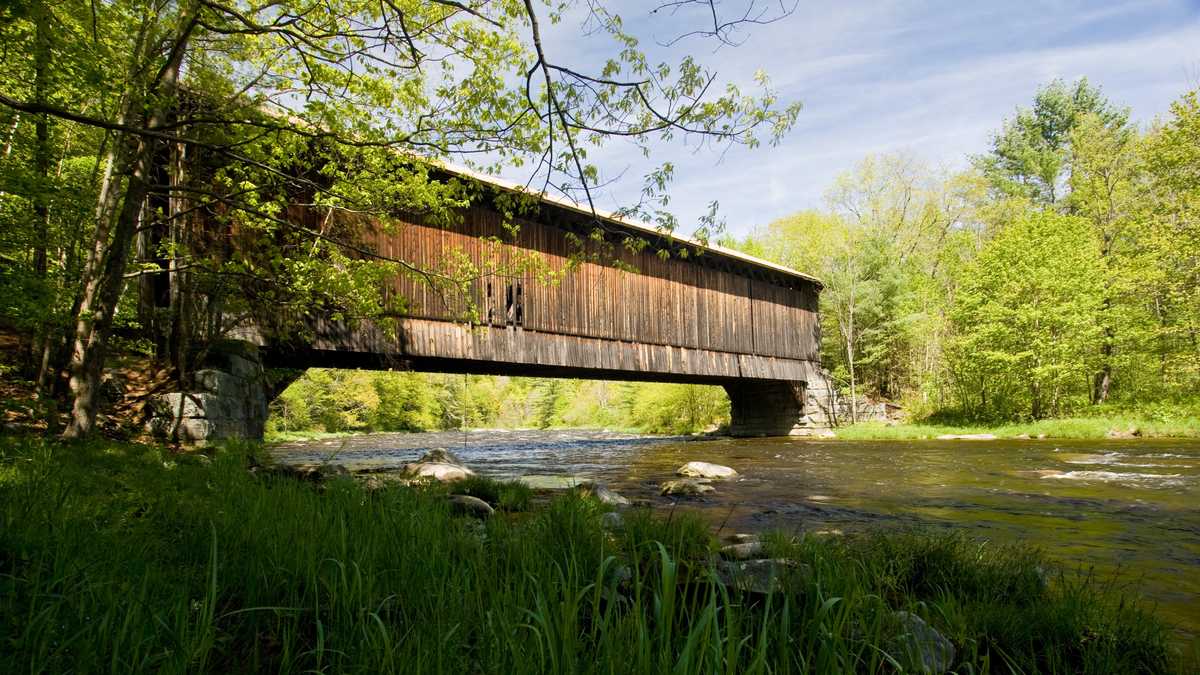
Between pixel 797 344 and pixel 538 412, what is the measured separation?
45.9m

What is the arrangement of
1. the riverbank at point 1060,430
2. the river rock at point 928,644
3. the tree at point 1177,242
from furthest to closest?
the tree at point 1177,242, the riverbank at point 1060,430, the river rock at point 928,644

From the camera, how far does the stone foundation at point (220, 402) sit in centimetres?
742

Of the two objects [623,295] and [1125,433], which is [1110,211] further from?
[623,295]

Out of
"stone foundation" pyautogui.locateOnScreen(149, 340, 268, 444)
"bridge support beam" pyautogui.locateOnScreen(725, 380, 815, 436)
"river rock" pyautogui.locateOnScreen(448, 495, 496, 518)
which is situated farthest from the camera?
"bridge support beam" pyautogui.locateOnScreen(725, 380, 815, 436)

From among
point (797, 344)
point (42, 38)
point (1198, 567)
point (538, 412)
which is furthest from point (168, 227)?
point (538, 412)

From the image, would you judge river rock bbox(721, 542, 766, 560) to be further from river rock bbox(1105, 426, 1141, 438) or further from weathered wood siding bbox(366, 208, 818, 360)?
river rock bbox(1105, 426, 1141, 438)

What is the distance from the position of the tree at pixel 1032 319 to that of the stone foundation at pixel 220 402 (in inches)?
813

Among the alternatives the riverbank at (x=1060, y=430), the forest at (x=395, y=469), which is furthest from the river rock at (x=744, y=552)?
the riverbank at (x=1060, y=430)

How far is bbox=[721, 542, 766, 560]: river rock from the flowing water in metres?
1.18

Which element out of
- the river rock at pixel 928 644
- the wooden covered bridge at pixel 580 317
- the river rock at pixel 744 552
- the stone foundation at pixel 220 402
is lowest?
the river rock at pixel 744 552

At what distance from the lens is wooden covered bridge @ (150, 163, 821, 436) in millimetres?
11016

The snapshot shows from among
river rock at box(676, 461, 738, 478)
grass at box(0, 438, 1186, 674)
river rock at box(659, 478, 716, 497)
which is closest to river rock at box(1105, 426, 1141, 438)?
river rock at box(676, 461, 738, 478)

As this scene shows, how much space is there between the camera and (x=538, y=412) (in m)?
63.9

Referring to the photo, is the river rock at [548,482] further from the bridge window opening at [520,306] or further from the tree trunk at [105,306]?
the bridge window opening at [520,306]
